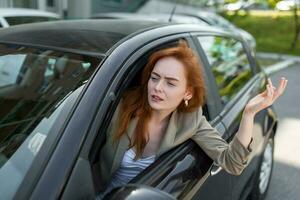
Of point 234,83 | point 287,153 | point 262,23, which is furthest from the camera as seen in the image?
point 262,23

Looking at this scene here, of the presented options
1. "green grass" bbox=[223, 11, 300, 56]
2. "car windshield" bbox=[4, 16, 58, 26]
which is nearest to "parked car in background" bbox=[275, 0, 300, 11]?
"green grass" bbox=[223, 11, 300, 56]

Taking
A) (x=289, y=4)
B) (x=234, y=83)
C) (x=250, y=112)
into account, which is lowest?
(x=289, y=4)

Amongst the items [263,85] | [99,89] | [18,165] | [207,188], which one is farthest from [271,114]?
[18,165]

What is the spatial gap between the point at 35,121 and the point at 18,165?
221 millimetres

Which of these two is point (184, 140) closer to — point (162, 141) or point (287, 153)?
point (162, 141)

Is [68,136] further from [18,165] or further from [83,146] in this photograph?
[18,165]

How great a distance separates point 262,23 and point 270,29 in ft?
3.01

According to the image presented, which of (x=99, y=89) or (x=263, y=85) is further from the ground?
(x=99, y=89)

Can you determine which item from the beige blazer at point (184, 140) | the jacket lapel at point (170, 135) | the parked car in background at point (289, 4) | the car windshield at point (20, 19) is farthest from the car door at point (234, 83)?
the parked car in background at point (289, 4)

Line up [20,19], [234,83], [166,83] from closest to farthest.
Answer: [166,83] → [234,83] → [20,19]

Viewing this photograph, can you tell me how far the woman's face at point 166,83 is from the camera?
1.75m

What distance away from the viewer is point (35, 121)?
5.10 feet

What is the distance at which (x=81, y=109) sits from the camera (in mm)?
1470

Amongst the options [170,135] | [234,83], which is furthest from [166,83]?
[234,83]
